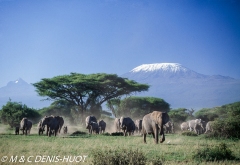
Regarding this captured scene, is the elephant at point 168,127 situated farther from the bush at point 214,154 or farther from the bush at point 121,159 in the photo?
the bush at point 121,159

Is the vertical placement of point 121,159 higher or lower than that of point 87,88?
lower

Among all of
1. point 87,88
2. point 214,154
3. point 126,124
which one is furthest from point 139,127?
point 214,154

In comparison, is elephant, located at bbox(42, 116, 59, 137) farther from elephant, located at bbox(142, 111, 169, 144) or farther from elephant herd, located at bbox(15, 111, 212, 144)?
elephant, located at bbox(142, 111, 169, 144)

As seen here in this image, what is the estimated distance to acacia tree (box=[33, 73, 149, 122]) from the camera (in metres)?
43.6

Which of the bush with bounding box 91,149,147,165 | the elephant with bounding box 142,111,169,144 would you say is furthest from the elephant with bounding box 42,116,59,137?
the bush with bounding box 91,149,147,165

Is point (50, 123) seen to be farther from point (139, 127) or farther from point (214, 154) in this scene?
point (214, 154)

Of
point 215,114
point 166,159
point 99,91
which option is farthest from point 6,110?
point 215,114

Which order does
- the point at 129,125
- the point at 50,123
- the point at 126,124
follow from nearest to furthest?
the point at 50,123 → the point at 126,124 → the point at 129,125

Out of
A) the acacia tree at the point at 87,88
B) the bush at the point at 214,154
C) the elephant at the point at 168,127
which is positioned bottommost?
the bush at the point at 214,154

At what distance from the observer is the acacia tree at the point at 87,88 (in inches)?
1716

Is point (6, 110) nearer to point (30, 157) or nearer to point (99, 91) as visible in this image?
point (99, 91)

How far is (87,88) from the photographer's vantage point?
4434 cm

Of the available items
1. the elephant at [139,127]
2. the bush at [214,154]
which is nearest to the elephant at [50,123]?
the elephant at [139,127]

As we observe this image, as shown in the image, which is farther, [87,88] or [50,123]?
[87,88]
